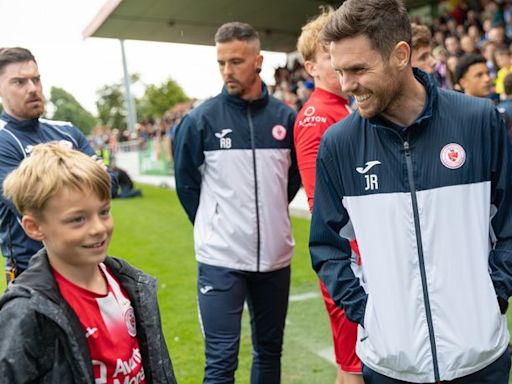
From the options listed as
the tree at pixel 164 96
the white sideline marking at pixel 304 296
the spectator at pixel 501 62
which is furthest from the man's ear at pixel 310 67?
the tree at pixel 164 96

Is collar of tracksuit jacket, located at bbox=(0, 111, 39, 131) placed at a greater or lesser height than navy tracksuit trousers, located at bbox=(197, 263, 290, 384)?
greater

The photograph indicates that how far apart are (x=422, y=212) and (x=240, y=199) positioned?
1.43 meters

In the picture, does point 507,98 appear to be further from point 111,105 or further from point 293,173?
point 111,105

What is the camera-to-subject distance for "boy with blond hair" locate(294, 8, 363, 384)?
2.74m

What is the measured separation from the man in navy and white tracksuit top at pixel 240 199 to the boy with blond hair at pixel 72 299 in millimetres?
1104

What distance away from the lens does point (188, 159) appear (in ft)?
10.8

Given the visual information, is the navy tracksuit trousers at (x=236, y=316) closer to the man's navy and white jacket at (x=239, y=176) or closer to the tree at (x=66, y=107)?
the man's navy and white jacket at (x=239, y=176)

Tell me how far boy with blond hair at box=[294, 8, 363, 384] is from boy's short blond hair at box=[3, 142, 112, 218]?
1.20 metres

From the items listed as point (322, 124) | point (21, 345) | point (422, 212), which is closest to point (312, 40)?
point (322, 124)

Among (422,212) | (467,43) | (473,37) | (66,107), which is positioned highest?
(66,107)

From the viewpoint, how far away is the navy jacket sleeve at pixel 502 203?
191 centimetres

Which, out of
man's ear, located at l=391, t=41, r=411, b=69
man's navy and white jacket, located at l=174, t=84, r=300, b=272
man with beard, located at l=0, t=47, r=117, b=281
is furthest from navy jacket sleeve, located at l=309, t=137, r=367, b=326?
man with beard, located at l=0, t=47, r=117, b=281

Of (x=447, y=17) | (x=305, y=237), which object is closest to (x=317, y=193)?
(x=305, y=237)

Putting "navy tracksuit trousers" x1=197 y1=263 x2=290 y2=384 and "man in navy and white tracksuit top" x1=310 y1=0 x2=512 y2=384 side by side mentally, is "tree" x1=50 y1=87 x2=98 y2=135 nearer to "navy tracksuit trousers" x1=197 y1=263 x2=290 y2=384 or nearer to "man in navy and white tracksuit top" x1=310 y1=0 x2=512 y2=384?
"navy tracksuit trousers" x1=197 y1=263 x2=290 y2=384
